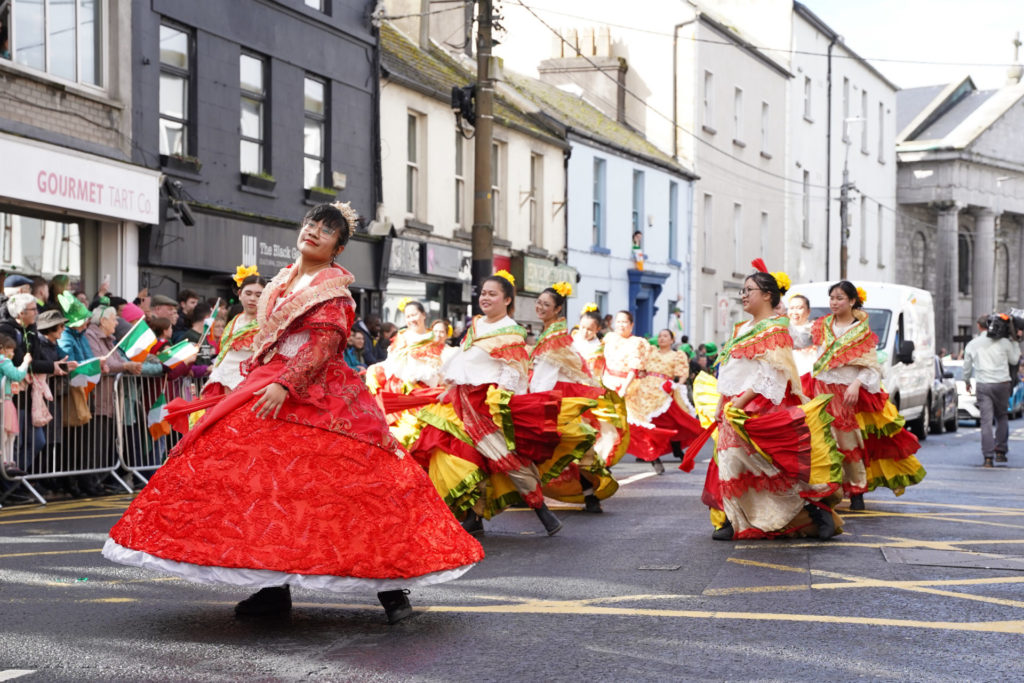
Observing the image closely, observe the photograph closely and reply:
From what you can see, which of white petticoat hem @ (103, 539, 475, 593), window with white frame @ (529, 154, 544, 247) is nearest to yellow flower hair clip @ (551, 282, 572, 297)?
white petticoat hem @ (103, 539, 475, 593)

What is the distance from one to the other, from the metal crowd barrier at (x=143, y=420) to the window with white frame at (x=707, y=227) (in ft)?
90.9

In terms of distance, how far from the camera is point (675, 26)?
3797 cm

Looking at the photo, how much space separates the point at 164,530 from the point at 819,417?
5262 millimetres

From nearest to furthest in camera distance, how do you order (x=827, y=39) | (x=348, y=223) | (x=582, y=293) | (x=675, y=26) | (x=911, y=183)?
(x=348, y=223) → (x=582, y=293) → (x=675, y=26) → (x=827, y=39) → (x=911, y=183)

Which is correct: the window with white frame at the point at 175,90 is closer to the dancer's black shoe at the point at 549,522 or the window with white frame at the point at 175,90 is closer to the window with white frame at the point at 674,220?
the dancer's black shoe at the point at 549,522

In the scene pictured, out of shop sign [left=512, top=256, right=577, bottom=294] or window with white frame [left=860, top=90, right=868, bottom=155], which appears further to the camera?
window with white frame [left=860, top=90, right=868, bottom=155]

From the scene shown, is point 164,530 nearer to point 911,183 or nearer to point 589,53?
point 589,53

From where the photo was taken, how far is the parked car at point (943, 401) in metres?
24.0

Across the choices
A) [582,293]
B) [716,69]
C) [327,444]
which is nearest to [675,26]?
[716,69]

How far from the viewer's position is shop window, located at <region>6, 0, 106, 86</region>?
52.2ft

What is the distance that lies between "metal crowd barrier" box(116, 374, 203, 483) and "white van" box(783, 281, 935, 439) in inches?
361

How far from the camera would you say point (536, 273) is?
1156 inches

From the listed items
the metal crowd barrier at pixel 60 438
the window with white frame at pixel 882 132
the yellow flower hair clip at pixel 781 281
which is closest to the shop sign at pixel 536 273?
the metal crowd barrier at pixel 60 438

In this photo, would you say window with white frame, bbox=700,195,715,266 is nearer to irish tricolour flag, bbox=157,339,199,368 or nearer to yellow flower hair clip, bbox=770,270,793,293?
irish tricolour flag, bbox=157,339,199,368
